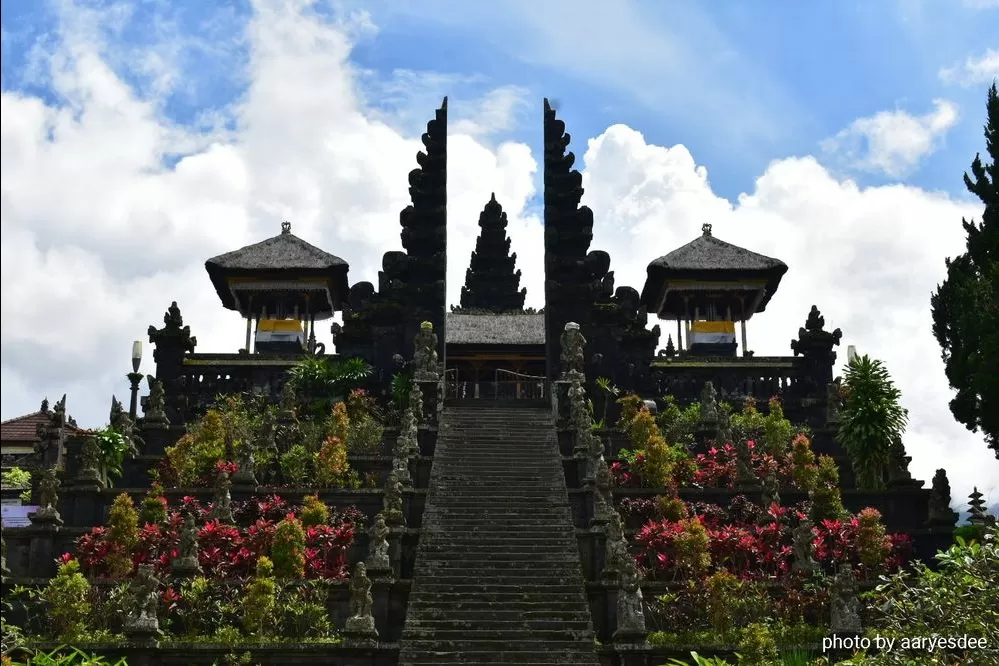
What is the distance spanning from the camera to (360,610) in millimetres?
14898

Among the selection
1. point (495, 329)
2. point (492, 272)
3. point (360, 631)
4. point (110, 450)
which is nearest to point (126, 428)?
point (110, 450)

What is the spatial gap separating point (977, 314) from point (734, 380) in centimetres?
810

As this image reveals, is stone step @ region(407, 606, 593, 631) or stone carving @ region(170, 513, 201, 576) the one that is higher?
stone carving @ region(170, 513, 201, 576)

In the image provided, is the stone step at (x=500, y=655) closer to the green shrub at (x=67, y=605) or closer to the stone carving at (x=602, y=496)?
the stone carving at (x=602, y=496)

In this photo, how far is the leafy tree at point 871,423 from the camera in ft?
70.7

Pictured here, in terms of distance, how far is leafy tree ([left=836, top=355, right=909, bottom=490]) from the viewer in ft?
70.7

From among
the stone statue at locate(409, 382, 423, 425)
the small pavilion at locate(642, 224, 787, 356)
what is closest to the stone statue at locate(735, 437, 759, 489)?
the stone statue at locate(409, 382, 423, 425)

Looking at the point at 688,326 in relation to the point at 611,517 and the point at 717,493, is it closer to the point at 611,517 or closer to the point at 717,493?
the point at 717,493

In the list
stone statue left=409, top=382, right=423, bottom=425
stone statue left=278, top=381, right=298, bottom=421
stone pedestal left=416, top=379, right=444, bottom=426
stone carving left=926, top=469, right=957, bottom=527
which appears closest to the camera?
stone carving left=926, top=469, right=957, bottom=527

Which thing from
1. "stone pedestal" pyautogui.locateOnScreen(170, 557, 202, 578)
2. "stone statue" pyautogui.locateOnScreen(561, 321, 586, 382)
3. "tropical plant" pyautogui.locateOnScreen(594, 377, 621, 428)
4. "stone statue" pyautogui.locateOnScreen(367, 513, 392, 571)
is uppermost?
"stone statue" pyautogui.locateOnScreen(561, 321, 586, 382)

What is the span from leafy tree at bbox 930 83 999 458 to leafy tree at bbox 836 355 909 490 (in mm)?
1618

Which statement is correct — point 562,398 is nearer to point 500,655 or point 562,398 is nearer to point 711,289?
point 500,655

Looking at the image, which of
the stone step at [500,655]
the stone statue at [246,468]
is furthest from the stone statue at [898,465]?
the stone statue at [246,468]

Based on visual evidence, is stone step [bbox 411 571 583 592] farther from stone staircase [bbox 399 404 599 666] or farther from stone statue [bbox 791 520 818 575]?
stone statue [bbox 791 520 818 575]
